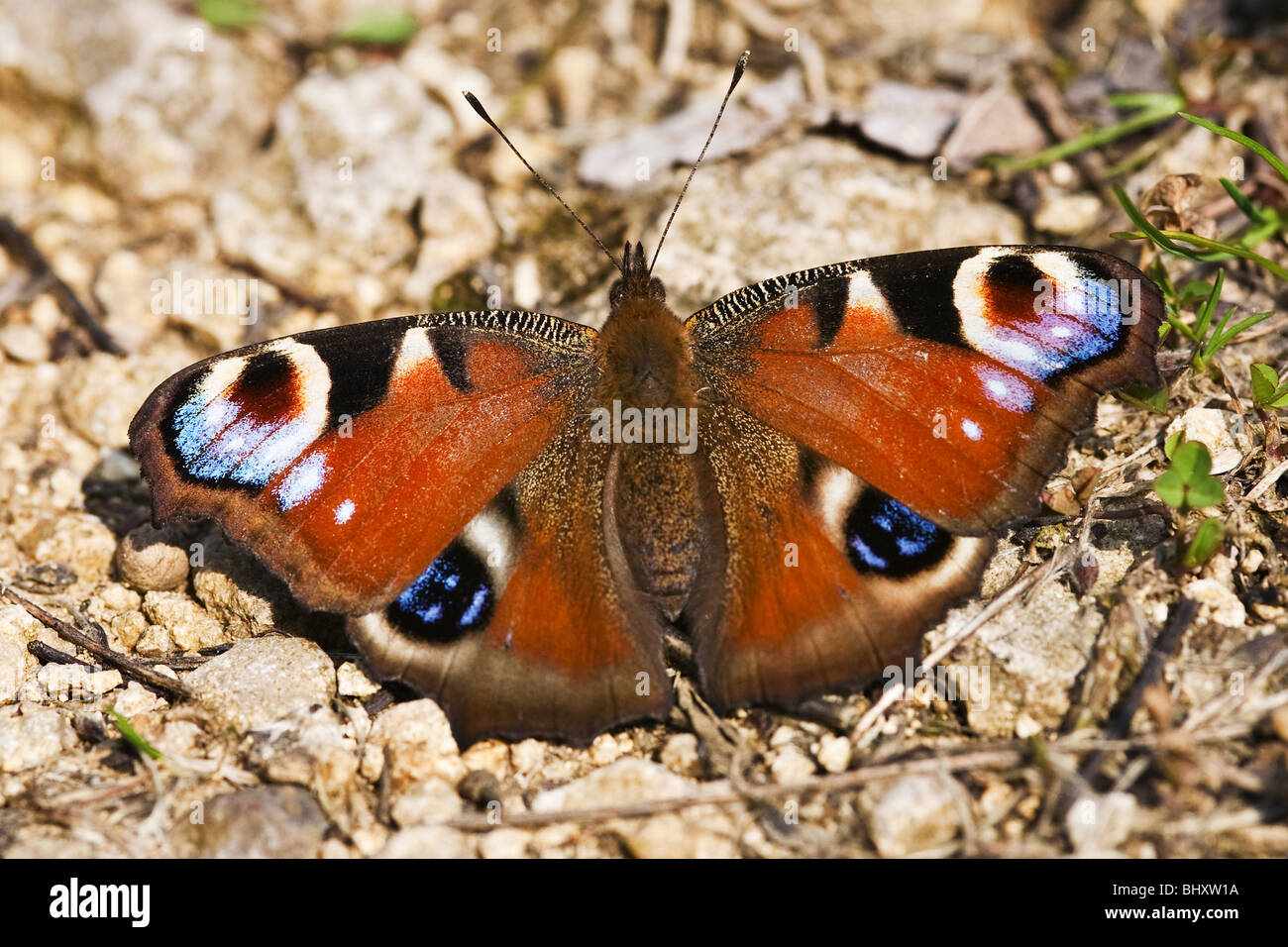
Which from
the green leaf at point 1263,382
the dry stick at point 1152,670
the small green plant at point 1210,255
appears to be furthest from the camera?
the small green plant at point 1210,255

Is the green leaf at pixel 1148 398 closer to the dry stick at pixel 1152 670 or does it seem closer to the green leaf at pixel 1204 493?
the green leaf at pixel 1204 493

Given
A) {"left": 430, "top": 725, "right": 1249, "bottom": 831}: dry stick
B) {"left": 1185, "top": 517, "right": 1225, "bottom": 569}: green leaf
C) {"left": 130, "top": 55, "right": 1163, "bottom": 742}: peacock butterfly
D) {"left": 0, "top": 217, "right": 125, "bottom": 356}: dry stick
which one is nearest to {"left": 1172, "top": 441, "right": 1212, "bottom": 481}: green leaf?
{"left": 1185, "top": 517, "right": 1225, "bottom": 569}: green leaf

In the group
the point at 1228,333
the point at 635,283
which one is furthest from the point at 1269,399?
the point at 635,283

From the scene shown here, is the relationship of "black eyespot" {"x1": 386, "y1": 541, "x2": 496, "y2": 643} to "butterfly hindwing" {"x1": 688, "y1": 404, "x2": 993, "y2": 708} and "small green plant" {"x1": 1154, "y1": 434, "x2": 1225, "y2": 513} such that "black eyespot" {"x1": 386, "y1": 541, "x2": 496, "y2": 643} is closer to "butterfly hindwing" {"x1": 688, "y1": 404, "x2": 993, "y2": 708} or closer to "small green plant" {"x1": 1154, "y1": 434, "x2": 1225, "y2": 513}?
"butterfly hindwing" {"x1": 688, "y1": 404, "x2": 993, "y2": 708}

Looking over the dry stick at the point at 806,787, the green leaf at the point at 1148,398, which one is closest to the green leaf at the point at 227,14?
the dry stick at the point at 806,787

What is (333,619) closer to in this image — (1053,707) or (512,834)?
(512,834)
